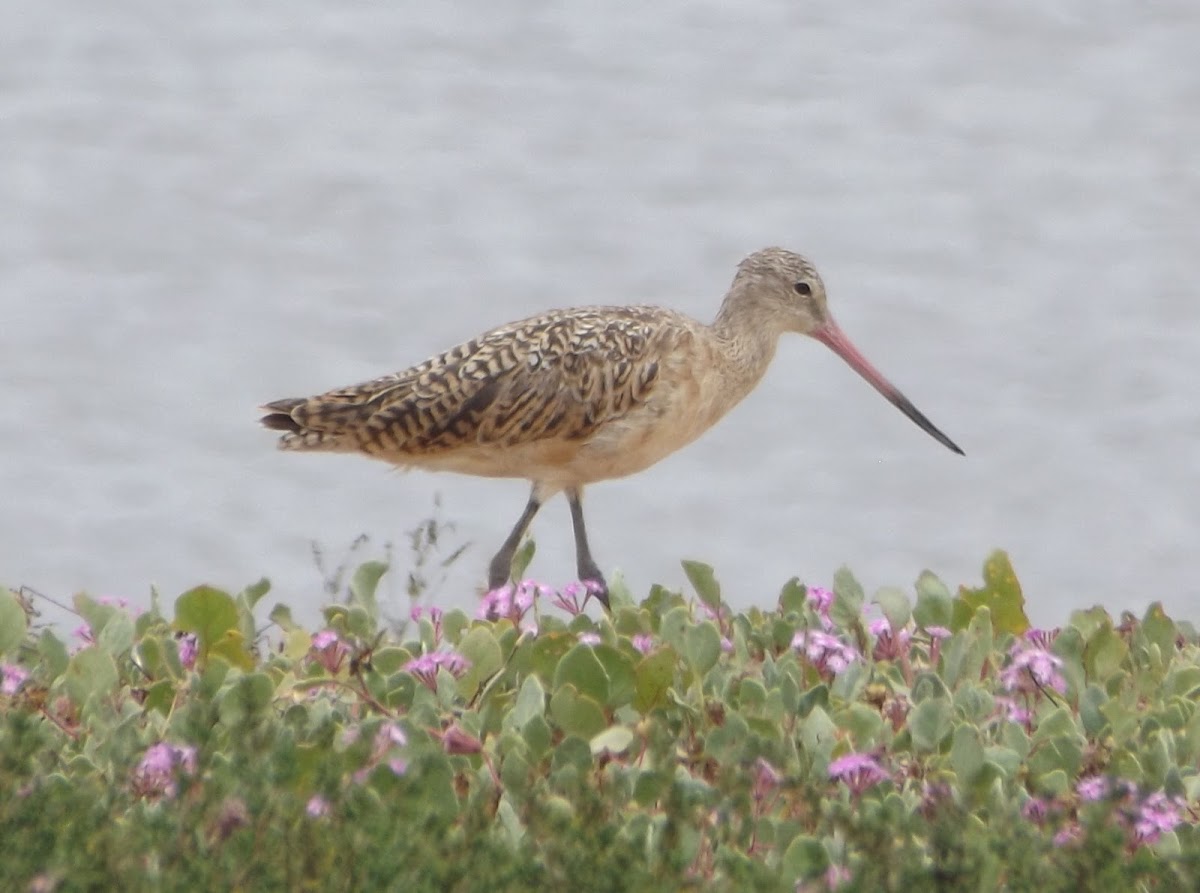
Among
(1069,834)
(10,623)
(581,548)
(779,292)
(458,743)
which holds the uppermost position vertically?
(779,292)

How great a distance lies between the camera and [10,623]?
5445 mm

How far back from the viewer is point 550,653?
5551 millimetres

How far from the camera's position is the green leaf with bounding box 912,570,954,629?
20.2 feet

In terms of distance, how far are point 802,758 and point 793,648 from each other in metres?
0.97

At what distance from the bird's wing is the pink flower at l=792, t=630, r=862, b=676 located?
254cm

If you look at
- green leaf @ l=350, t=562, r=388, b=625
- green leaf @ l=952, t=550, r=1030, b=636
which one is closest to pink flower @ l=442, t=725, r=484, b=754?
green leaf @ l=350, t=562, r=388, b=625

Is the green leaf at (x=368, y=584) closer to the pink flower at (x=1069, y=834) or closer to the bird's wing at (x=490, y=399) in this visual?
the bird's wing at (x=490, y=399)

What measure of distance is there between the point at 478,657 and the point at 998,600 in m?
1.70

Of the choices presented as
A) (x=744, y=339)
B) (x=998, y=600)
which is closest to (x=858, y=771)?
(x=998, y=600)

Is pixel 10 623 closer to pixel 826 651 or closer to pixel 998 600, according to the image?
pixel 826 651

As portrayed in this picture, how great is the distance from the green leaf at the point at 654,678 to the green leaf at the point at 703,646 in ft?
0.32

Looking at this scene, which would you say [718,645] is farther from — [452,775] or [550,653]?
[452,775]

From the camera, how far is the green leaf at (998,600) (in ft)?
20.6

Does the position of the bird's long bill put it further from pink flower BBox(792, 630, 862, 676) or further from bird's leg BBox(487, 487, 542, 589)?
pink flower BBox(792, 630, 862, 676)
